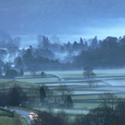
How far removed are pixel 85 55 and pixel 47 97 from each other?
6.30 feet

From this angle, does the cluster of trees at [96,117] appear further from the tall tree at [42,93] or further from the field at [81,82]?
the tall tree at [42,93]

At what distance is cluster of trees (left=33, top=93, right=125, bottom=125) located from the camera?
6.82 m

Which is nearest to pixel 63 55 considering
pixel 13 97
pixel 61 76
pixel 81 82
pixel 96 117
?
pixel 61 76

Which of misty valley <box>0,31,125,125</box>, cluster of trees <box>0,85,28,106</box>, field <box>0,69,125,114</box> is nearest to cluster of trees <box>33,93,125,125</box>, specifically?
misty valley <box>0,31,125,125</box>

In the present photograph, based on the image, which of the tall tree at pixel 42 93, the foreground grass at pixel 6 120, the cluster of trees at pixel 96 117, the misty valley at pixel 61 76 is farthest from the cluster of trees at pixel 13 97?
the cluster of trees at pixel 96 117

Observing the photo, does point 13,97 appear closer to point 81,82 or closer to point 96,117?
point 81,82

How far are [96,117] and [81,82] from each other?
74.8 inches

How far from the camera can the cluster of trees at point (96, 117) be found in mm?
6820

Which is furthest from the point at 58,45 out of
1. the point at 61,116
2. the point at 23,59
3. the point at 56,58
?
the point at 61,116

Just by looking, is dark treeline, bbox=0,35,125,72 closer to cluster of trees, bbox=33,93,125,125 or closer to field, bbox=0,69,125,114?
field, bbox=0,69,125,114

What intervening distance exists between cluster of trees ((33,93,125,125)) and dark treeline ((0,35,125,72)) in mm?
2029

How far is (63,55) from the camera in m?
9.48

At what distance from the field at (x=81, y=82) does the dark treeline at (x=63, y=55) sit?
25cm

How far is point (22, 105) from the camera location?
852cm
